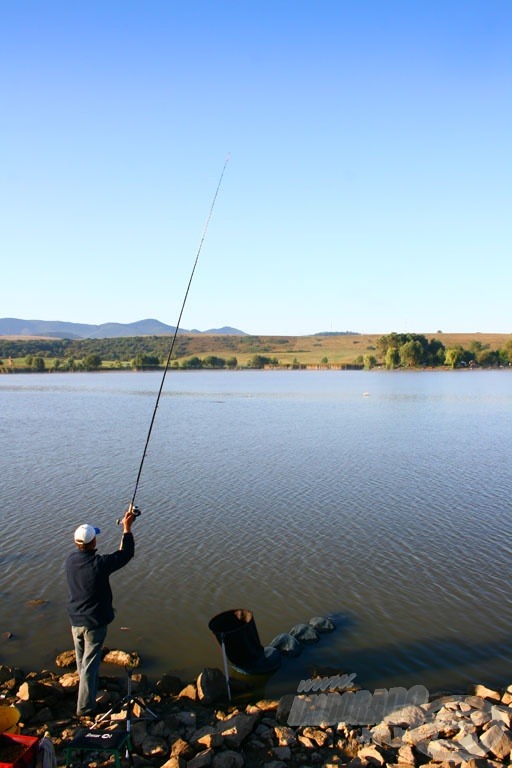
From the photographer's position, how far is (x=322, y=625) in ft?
32.7

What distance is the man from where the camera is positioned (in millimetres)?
7309

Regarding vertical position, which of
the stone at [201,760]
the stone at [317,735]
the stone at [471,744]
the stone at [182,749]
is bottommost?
the stone at [182,749]

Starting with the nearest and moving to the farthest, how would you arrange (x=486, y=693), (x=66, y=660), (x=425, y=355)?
(x=486, y=693) < (x=66, y=660) < (x=425, y=355)

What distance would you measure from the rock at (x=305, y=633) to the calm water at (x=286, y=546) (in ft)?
0.55

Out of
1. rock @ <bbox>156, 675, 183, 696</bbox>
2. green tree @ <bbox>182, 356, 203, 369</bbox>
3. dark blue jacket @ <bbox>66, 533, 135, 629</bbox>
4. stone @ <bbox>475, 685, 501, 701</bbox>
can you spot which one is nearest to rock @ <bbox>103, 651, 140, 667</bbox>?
rock @ <bbox>156, 675, 183, 696</bbox>

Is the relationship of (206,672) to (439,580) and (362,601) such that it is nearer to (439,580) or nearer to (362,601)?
(362,601)

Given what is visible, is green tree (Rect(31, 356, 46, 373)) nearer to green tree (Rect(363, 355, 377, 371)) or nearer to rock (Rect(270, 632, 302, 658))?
green tree (Rect(363, 355, 377, 371))

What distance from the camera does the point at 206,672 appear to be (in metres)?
8.21

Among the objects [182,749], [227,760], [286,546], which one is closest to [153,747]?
[182,749]

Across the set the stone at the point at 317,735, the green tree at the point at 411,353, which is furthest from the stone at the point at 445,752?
the green tree at the point at 411,353

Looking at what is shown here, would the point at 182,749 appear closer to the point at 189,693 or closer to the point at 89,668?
the point at 189,693

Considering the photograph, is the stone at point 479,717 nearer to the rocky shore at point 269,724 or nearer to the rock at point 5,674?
the rocky shore at point 269,724

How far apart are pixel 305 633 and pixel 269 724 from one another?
8.04ft

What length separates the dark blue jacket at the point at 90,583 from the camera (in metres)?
7.30
